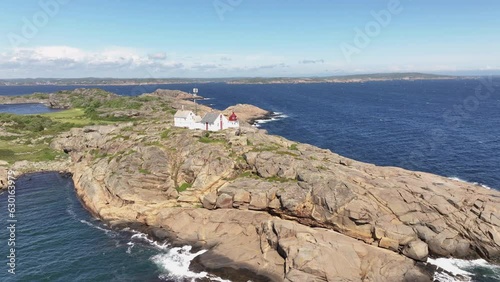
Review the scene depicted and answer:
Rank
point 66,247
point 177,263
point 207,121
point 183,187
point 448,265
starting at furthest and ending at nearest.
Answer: point 207,121 → point 183,187 → point 66,247 → point 177,263 → point 448,265

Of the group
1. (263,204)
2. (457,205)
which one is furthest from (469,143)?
(263,204)

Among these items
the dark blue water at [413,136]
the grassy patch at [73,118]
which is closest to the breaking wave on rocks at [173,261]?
the dark blue water at [413,136]

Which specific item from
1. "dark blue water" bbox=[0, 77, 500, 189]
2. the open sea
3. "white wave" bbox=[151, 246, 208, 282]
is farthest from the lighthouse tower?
"white wave" bbox=[151, 246, 208, 282]

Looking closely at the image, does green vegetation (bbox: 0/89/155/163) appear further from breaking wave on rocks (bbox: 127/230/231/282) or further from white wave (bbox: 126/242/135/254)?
breaking wave on rocks (bbox: 127/230/231/282)

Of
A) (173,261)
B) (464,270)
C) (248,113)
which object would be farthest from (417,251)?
(248,113)

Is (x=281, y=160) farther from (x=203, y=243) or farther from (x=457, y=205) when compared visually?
(x=457, y=205)

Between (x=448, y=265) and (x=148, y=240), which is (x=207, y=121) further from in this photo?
(x=448, y=265)

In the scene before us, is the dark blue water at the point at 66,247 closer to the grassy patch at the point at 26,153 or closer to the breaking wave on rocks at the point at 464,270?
the grassy patch at the point at 26,153

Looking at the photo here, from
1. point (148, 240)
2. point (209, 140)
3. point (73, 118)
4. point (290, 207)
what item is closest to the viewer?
point (290, 207)
